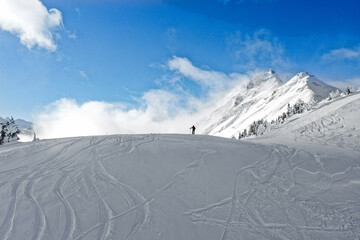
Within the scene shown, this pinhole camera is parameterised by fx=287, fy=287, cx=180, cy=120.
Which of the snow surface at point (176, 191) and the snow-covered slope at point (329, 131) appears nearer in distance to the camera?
the snow surface at point (176, 191)

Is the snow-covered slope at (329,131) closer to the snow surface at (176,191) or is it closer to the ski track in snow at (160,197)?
the snow surface at (176,191)

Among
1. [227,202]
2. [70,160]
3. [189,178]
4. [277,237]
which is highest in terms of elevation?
[70,160]

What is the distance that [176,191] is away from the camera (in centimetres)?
1098

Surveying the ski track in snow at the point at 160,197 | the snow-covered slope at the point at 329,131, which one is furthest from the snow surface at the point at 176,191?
the snow-covered slope at the point at 329,131

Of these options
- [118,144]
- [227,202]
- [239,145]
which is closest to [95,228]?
[227,202]

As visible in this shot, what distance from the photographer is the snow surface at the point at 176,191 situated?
866 centimetres

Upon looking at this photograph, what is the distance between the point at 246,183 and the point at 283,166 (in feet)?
10.8

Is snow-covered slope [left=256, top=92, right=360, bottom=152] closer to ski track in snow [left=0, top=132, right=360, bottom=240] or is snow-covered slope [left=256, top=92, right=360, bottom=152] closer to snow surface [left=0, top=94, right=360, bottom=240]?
snow surface [left=0, top=94, right=360, bottom=240]

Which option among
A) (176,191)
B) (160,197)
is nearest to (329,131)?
(176,191)

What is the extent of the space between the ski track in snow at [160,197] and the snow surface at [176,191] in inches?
1.4

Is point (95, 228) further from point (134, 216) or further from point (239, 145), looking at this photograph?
point (239, 145)

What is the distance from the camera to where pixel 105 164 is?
13469 millimetres

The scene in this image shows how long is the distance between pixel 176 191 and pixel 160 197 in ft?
2.59

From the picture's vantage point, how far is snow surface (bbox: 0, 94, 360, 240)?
8.66 metres
